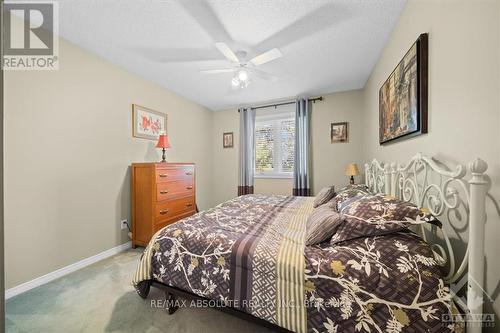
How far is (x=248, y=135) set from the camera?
4.31 metres

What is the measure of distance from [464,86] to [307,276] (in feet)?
4.44

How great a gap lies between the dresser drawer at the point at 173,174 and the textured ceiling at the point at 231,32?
146 centimetres

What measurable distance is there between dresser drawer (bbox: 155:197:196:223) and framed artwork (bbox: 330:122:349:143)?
2.84 m

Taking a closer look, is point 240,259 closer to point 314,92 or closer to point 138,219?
point 138,219

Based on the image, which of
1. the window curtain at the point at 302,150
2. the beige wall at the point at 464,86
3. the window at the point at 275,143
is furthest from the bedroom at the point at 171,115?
the window at the point at 275,143

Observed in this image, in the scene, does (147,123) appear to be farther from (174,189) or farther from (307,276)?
(307,276)

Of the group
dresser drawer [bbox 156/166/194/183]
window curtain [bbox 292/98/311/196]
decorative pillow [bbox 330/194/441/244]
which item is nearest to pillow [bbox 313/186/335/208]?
decorative pillow [bbox 330/194/441/244]

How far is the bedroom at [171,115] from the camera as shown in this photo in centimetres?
100

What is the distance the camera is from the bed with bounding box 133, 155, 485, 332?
3.02ft

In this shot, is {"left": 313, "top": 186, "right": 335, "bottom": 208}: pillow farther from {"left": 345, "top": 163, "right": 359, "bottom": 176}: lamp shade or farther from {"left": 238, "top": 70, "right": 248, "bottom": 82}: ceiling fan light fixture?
{"left": 238, "top": 70, "right": 248, "bottom": 82}: ceiling fan light fixture

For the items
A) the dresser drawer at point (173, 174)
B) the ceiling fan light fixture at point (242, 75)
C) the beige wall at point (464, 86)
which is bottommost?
the dresser drawer at point (173, 174)

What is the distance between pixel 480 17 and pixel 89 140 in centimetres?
342

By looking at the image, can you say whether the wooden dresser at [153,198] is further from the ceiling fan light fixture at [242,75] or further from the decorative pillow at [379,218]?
the decorative pillow at [379,218]

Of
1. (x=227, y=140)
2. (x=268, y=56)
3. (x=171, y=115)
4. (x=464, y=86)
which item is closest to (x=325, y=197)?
(x=464, y=86)
